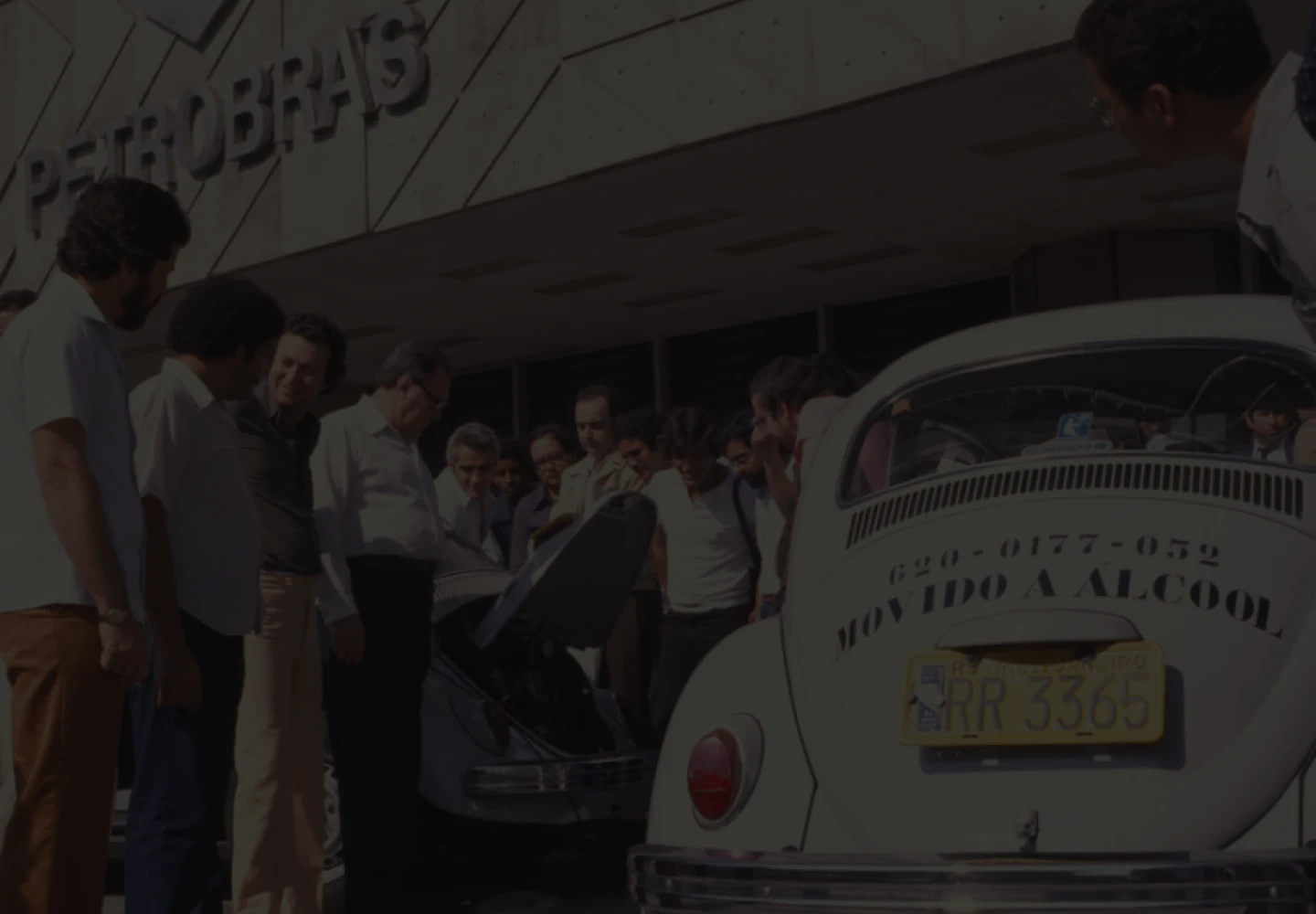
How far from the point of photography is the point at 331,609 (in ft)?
21.6

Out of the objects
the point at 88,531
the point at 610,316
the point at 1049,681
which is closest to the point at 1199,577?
the point at 1049,681

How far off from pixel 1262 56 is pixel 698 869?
80.9 inches

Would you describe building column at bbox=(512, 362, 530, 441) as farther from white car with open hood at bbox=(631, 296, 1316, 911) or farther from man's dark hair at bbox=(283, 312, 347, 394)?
white car with open hood at bbox=(631, 296, 1316, 911)

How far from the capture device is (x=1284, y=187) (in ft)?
10.6

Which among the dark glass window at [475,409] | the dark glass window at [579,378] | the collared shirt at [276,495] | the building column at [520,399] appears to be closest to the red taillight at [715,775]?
the collared shirt at [276,495]

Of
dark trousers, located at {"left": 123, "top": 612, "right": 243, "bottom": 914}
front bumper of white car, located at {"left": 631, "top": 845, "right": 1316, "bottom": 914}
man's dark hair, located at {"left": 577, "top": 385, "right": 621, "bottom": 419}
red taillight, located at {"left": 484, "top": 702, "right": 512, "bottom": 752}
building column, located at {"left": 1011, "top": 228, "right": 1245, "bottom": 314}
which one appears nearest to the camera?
front bumper of white car, located at {"left": 631, "top": 845, "right": 1316, "bottom": 914}

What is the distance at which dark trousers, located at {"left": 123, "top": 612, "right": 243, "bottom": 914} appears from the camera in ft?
16.4

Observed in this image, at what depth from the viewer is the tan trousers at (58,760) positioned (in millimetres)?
4191

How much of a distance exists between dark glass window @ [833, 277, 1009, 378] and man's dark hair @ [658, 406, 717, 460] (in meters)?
8.65

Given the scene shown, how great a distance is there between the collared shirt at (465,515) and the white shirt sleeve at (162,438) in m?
3.17

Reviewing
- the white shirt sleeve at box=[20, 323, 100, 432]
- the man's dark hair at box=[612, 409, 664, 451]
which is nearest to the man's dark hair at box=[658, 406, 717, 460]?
the man's dark hair at box=[612, 409, 664, 451]

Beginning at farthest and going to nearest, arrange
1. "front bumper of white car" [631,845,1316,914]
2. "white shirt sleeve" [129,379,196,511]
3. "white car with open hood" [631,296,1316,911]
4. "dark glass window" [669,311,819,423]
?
"dark glass window" [669,311,819,423] → "white shirt sleeve" [129,379,196,511] → "white car with open hood" [631,296,1316,911] → "front bumper of white car" [631,845,1316,914]

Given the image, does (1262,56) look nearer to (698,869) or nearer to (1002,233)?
(698,869)

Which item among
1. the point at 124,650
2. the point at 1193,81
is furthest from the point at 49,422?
the point at 1193,81
